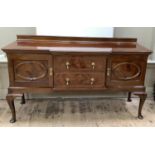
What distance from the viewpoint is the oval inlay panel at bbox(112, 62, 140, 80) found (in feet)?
5.32

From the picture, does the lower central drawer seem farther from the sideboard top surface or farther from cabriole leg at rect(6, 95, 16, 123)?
cabriole leg at rect(6, 95, 16, 123)

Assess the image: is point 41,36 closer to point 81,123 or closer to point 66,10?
point 81,123

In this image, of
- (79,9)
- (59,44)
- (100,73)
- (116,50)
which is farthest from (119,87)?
(79,9)

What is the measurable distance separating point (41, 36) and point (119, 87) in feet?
2.71

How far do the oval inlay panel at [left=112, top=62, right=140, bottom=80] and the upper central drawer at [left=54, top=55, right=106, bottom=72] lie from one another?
120 millimetres

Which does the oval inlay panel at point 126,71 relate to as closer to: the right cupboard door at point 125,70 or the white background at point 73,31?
the right cupboard door at point 125,70

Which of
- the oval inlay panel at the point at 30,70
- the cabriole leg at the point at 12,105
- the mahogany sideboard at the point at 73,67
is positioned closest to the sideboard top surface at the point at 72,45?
the mahogany sideboard at the point at 73,67

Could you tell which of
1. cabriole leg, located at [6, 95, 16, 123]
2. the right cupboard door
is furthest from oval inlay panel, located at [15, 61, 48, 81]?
the right cupboard door

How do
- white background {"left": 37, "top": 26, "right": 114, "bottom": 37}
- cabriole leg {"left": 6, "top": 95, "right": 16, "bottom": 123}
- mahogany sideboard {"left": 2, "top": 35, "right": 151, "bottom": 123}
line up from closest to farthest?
mahogany sideboard {"left": 2, "top": 35, "right": 151, "bottom": 123} → cabriole leg {"left": 6, "top": 95, "right": 16, "bottom": 123} → white background {"left": 37, "top": 26, "right": 114, "bottom": 37}

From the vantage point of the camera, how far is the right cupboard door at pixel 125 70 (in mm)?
1604

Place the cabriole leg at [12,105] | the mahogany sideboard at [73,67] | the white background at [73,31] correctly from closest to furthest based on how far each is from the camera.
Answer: the mahogany sideboard at [73,67]
the cabriole leg at [12,105]
the white background at [73,31]

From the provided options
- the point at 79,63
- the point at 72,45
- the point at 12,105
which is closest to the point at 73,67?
the point at 79,63

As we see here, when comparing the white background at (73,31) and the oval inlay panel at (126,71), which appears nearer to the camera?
the oval inlay panel at (126,71)

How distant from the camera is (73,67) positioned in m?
1.58
